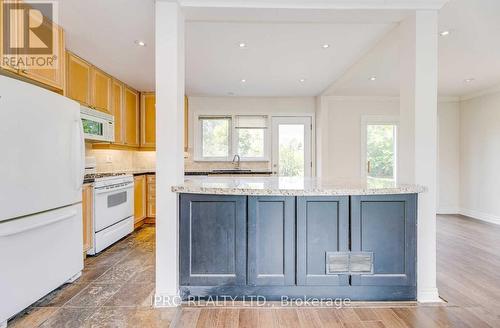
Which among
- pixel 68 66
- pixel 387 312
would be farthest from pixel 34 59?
pixel 387 312

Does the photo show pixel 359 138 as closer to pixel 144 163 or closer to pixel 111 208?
pixel 144 163

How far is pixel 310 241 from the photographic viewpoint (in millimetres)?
2180

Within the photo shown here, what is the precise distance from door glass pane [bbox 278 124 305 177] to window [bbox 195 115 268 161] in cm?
33

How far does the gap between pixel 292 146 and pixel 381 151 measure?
184 centimetres

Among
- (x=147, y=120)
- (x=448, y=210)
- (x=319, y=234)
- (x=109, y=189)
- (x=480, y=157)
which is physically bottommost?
(x=448, y=210)

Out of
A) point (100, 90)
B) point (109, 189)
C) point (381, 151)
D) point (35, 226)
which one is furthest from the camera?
point (381, 151)

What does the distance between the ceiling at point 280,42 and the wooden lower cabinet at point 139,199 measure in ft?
5.23

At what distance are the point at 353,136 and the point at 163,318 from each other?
482 centimetres

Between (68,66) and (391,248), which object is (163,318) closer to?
(391,248)

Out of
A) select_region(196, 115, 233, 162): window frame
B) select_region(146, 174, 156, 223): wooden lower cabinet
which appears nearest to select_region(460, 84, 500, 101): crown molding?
select_region(196, 115, 233, 162): window frame

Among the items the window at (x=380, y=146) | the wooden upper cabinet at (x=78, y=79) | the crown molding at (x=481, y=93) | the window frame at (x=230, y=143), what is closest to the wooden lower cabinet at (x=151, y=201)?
the window frame at (x=230, y=143)

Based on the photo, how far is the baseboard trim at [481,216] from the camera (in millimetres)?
4887

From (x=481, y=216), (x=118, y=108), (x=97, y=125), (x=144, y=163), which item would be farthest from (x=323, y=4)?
(x=481, y=216)

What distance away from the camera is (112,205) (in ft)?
11.4
